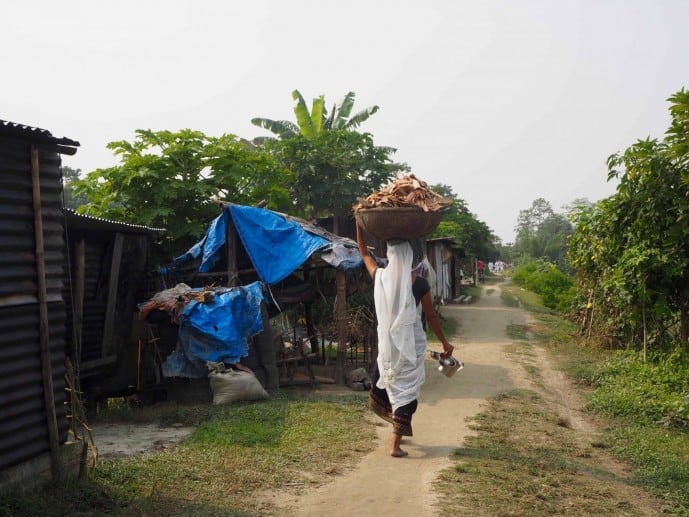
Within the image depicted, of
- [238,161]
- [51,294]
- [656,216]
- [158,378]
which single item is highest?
[238,161]

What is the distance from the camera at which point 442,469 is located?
19.7 ft

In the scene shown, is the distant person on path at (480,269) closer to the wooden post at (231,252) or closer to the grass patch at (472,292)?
the grass patch at (472,292)

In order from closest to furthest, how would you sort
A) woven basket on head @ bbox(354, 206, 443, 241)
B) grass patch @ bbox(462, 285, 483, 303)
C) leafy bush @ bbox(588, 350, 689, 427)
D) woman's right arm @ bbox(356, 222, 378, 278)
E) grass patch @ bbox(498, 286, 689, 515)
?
1. grass patch @ bbox(498, 286, 689, 515)
2. woven basket on head @ bbox(354, 206, 443, 241)
3. woman's right arm @ bbox(356, 222, 378, 278)
4. leafy bush @ bbox(588, 350, 689, 427)
5. grass patch @ bbox(462, 285, 483, 303)

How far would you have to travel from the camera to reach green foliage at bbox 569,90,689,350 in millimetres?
10953

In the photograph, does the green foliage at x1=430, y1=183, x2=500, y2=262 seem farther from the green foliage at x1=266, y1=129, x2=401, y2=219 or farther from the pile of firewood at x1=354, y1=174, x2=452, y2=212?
the pile of firewood at x1=354, y1=174, x2=452, y2=212

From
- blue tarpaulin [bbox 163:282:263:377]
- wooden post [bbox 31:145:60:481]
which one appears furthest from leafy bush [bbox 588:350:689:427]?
wooden post [bbox 31:145:60:481]

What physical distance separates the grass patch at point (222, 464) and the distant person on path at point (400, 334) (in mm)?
720

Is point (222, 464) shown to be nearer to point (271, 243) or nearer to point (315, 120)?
point (271, 243)

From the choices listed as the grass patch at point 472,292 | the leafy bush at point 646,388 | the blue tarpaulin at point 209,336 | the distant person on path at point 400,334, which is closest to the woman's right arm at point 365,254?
the distant person on path at point 400,334

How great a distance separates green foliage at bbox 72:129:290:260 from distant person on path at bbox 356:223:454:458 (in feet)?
29.5

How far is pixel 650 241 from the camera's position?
1176 centimetres

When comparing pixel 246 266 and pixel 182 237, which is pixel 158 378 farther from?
pixel 182 237

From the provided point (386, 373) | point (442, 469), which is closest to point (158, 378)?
point (386, 373)

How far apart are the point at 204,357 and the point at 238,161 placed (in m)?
7.67
